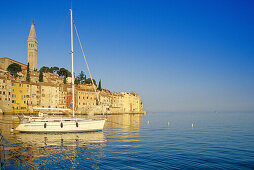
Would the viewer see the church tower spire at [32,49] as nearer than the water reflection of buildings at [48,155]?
No

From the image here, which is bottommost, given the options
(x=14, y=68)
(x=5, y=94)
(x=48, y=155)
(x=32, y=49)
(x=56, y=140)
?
(x=56, y=140)

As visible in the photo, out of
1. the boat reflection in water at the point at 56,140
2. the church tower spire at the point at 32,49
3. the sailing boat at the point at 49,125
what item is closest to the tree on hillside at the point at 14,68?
the church tower spire at the point at 32,49

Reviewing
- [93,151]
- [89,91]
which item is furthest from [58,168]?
[89,91]

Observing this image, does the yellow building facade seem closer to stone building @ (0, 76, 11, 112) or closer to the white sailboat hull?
stone building @ (0, 76, 11, 112)

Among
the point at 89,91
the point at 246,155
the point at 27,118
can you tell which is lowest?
the point at 246,155

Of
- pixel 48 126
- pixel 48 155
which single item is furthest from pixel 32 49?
pixel 48 155

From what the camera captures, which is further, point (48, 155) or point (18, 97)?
point (18, 97)

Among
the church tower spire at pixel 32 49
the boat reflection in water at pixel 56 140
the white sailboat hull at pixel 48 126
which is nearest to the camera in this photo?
the boat reflection in water at pixel 56 140

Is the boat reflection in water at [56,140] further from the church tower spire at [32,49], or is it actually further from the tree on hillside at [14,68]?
the church tower spire at [32,49]

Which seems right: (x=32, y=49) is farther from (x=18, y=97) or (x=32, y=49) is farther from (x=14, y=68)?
(x=18, y=97)

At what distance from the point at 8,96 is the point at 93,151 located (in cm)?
6635

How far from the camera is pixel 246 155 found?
16.2 metres

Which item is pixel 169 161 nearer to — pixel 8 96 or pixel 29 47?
pixel 8 96

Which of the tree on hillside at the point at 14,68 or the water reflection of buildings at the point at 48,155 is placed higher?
the tree on hillside at the point at 14,68
